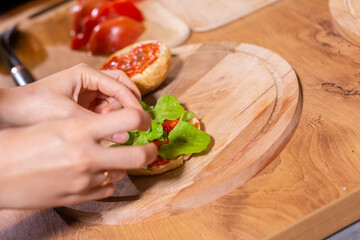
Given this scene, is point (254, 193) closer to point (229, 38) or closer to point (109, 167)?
point (109, 167)

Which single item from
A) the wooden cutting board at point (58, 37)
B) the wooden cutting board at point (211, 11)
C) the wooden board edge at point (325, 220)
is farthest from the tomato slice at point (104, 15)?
the wooden board edge at point (325, 220)

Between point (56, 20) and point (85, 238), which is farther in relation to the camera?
point (56, 20)

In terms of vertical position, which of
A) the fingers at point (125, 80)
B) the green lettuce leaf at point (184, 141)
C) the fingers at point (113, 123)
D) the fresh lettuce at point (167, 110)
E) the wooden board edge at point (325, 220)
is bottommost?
the wooden board edge at point (325, 220)

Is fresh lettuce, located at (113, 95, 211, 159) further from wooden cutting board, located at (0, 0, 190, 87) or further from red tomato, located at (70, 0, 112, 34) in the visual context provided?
red tomato, located at (70, 0, 112, 34)

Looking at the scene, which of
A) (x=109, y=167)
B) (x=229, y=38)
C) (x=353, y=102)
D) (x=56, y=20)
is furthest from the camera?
A: (x=56, y=20)

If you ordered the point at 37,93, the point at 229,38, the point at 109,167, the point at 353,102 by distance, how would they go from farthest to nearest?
the point at 229,38, the point at 353,102, the point at 37,93, the point at 109,167

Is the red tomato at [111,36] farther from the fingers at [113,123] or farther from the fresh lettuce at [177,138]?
the fingers at [113,123]

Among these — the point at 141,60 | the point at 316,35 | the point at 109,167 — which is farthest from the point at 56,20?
the point at 109,167
